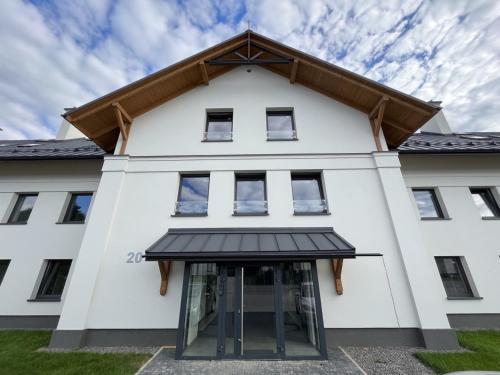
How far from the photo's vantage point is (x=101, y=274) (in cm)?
602

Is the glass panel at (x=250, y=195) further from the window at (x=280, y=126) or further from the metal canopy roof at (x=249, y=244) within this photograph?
the window at (x=280, y=126)

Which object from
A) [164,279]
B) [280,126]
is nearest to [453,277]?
[280,126]

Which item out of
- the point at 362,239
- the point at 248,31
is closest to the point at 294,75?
the point at 248,31

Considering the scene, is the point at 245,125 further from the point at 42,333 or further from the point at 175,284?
the point at 42,333

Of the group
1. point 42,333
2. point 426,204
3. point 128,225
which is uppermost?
point 426,204

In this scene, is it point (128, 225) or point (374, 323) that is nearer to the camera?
point (374, 323)

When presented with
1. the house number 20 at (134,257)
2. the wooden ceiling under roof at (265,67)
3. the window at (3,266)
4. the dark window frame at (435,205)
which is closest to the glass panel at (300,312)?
the house number 20 at (134,257)

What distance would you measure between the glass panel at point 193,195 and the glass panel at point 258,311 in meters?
2.61

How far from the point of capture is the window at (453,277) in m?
7.03

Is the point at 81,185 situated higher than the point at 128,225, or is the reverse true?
the point at 81,185

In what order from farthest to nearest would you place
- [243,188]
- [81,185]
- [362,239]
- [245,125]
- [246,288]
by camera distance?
[81,185] → [245,125] → [243,188] → [362,239] → [246,288]

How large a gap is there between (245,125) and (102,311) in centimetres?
710

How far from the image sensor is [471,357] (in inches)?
182

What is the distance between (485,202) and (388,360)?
25.0ft
